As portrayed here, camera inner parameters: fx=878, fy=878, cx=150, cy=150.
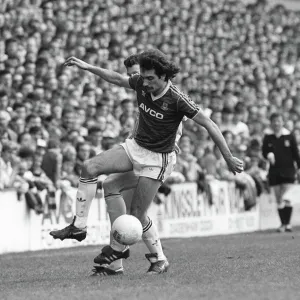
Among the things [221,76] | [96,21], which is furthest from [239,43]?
[96,21]

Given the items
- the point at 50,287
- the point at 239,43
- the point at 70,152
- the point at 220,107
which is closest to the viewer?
the point at 50,287

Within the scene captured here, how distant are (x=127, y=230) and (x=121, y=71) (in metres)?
12.7

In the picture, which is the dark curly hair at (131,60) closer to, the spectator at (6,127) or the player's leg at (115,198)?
the player's leg at (115,198)

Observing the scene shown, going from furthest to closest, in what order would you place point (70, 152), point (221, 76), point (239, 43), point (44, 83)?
point (239, 43)
point (221, 76)
point (44, 83)
point (70, 152)

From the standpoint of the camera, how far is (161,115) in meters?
9.36

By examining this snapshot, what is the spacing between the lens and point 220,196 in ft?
63.0

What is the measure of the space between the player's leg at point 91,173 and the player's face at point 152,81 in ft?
2.63

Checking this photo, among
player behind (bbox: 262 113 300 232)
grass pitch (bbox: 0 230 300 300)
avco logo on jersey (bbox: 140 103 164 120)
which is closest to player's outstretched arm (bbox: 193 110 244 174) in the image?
avco logo on jersey (bbox: 140 103 164 120)

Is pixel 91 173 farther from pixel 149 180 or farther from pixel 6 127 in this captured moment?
pixel 6 127

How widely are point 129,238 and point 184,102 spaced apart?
1542 millimetres

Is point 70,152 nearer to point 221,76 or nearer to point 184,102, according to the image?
point 184,102

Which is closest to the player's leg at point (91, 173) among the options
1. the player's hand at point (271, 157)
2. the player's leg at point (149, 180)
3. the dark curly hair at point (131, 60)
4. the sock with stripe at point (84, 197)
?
the sock with stripe at point (84, 197)

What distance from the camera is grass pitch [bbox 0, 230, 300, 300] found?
7750 mm

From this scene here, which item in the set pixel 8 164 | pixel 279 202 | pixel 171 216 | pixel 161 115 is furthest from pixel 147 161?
pixel 279 202
